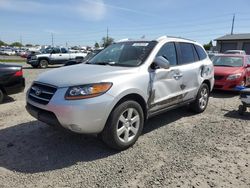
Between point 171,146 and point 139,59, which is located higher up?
point 139,59

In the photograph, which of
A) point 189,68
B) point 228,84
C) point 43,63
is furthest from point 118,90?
point 43,63

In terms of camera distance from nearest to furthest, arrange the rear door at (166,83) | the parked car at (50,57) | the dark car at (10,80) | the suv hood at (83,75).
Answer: the suv hood at (83,75) < the rear door at (166,83) < the dark car at (10,80) < the parked car at (50,57)

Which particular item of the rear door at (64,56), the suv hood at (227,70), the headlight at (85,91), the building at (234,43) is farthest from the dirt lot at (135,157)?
the building at (234,43)

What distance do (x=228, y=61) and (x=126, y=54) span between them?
6.77 metres

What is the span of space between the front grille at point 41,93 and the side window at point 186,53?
2.78 metres

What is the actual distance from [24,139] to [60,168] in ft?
4.22

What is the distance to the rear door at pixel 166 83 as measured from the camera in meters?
4.14

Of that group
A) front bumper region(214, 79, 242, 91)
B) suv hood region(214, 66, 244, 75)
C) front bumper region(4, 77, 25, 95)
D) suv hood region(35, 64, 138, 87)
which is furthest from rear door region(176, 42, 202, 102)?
front bumper region(4, 77, 25, 95)

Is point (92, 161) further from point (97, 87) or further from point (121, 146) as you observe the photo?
point (97, 87)

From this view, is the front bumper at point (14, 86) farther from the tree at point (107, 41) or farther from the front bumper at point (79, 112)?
the front bumper at point (79, 112)

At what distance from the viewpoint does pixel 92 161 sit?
3441 millimetres

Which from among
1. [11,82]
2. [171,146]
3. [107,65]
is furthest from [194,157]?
[11,82]

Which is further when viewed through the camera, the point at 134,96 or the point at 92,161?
the point at 134,96

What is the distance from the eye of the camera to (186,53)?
5.23 meters
